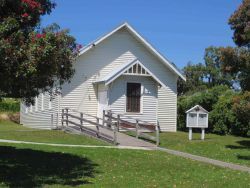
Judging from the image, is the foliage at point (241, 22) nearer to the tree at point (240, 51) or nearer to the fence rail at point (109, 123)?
the tree at point (240, 51)

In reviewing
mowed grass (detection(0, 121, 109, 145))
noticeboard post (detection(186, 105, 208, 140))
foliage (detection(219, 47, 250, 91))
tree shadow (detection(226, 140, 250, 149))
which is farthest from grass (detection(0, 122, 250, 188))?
noticeboard post (detection(186, 105, 208, 140))

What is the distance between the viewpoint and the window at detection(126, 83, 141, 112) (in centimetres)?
3033

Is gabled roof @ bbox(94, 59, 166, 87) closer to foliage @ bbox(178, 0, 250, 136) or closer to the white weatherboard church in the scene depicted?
the white weatherboard church

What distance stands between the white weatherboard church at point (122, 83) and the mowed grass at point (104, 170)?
36.0 feet

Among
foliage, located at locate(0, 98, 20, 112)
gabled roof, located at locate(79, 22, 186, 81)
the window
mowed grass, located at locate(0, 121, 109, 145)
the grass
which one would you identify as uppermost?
gabled roof, located at locate(79, 22, 186, 81)

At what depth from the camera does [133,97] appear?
30.5 m

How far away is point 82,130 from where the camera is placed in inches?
1045

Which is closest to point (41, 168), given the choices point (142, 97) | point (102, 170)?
point (102, 170)

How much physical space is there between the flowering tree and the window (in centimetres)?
1672

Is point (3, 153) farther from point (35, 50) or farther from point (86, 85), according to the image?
point (86, 85)

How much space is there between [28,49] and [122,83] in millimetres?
18875

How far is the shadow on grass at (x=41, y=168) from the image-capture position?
481 inches

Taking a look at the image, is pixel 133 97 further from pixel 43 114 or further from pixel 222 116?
pixel 43 114

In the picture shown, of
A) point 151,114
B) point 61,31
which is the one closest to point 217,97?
point 151,114
